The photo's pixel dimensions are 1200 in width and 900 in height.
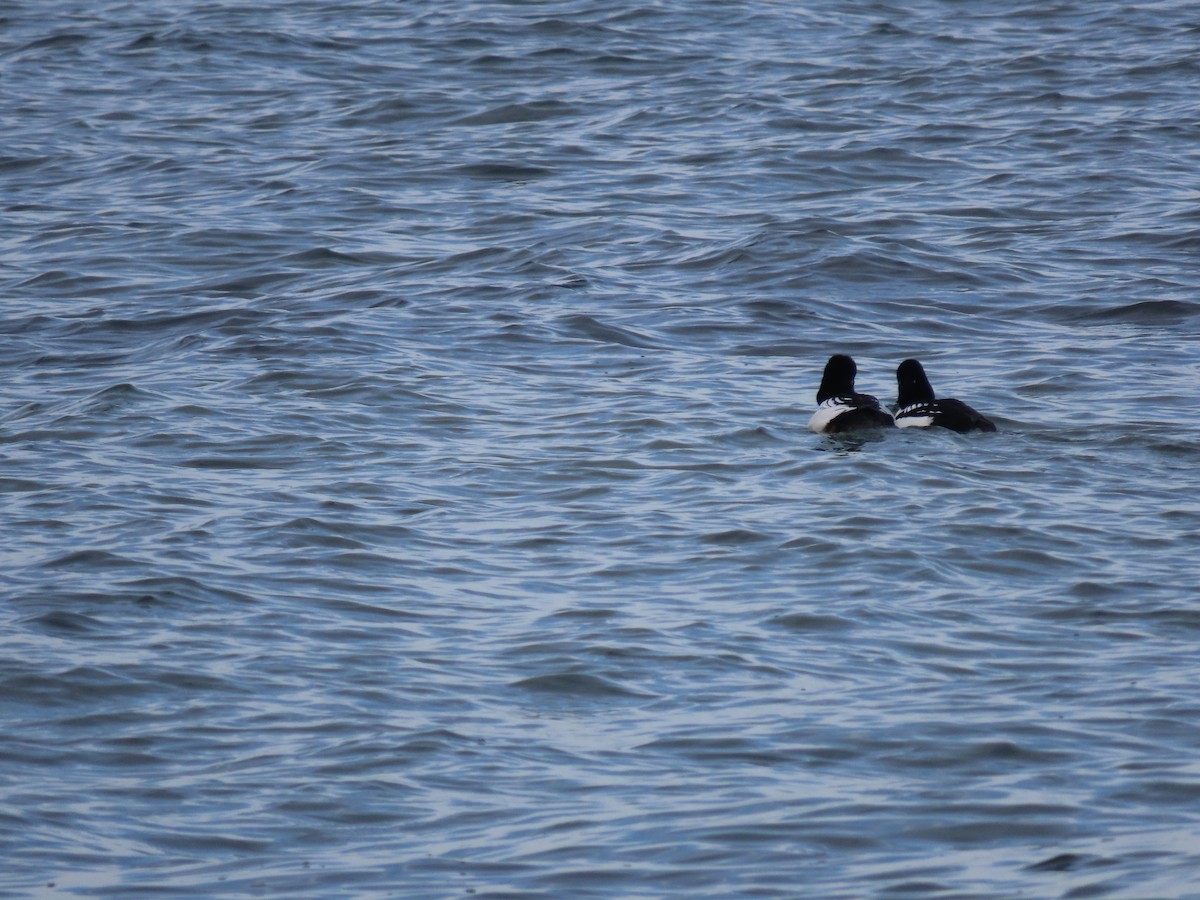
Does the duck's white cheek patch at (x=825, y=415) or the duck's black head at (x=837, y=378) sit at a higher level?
the duck's black head at (x=837, y=378)

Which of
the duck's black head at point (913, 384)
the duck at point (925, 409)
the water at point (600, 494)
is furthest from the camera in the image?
the duck's black head at point (913, 384)

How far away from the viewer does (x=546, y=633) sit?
8.51 m

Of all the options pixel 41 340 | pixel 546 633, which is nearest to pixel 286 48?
pixel 41 340

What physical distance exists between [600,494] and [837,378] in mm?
2296

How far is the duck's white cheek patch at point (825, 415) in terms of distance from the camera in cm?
1184

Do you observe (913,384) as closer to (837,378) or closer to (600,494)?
(837,378)

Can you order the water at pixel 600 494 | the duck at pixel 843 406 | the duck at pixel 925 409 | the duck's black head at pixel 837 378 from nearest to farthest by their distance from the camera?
1. the water at pixel 600 494
2. the duck at pixel 925 409
3. the duck at pixel 843 406
4. the duck's black head at pixel 837 378

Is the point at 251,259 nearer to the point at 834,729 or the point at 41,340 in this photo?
the point at 41,340

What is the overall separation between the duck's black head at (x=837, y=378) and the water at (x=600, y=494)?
38cm

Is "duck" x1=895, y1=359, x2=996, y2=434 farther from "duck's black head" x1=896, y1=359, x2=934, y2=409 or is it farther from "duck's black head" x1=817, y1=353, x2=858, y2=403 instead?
"duck's black head" x1=817, y1=353, x2=858, y2=403

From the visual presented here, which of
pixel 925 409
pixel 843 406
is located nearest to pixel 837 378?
pixel 843 406

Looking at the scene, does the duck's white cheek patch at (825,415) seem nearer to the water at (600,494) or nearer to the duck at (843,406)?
the duck at (843,406)

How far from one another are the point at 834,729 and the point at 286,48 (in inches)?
822

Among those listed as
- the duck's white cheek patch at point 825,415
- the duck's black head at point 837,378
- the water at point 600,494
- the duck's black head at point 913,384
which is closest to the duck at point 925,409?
the duck's black head at point 913,384
